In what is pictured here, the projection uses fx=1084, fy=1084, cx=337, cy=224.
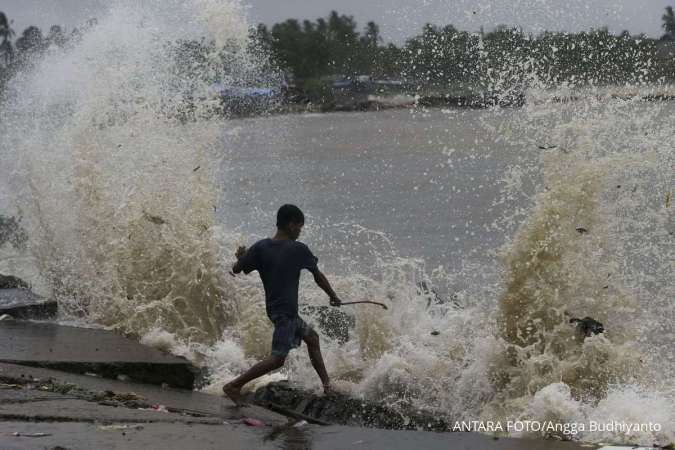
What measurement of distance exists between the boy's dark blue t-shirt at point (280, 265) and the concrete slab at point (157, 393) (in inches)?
27.2

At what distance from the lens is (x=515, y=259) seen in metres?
8.66

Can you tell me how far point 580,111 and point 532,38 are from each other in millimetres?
3149

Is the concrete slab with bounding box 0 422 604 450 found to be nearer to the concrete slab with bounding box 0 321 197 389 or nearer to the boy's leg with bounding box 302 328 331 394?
the boy's leg with bounding box 302 328 331 394

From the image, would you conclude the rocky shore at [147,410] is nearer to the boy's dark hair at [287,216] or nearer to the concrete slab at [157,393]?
the concrete slab at [157,393]

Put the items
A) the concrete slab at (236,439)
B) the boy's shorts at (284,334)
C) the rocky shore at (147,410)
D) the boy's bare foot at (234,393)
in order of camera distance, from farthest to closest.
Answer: the boy's bare foot at (234,393), the boy's shorts at (284,334), the rocky shore at (147,410), the concrete slab at (236,439)

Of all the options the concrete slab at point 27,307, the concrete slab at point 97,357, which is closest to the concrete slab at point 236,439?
the concrete slab at point 97,357

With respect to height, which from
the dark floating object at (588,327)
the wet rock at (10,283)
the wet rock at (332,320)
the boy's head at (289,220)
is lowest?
the wet rock at (332,320)

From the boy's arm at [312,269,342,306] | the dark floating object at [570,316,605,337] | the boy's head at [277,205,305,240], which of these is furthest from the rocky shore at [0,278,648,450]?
the dark floating object at [570,316,605,337]

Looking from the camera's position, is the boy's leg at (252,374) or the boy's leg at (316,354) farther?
the boy's leg at (316,354)

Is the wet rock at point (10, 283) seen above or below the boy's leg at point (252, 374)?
below

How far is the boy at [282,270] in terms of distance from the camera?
23.0ft

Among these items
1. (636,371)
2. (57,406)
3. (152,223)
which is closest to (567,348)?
(636,371)

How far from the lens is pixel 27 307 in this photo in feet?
31.5

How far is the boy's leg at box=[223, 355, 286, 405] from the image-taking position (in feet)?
23.6
